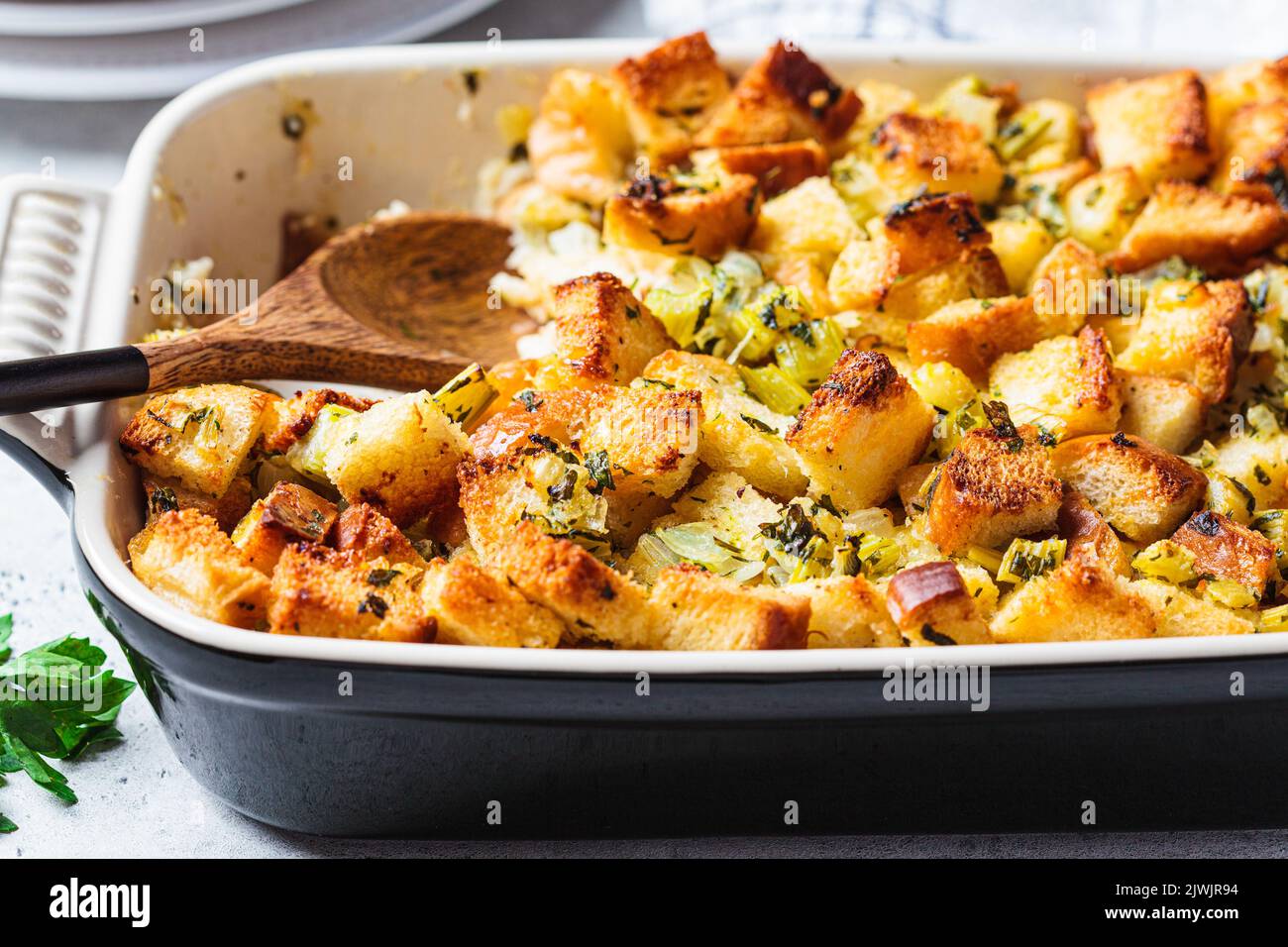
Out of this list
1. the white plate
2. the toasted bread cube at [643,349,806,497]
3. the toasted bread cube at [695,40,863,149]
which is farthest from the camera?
the white plate

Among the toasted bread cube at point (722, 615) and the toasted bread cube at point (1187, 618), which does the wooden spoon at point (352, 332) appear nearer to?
the toasted bread cube at point (722, 615)

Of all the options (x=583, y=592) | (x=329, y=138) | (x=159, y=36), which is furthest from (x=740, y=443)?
(x=159, y=36)

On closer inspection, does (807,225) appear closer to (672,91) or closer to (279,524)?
(672,91)

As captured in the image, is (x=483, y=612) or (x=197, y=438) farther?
(x=197, y=438)

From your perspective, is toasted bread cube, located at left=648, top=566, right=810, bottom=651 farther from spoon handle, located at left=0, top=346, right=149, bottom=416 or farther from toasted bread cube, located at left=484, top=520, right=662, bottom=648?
spoon handle, located at left=0, top=346, right=149, bottom=416

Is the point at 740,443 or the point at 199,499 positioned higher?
the point at 740,443

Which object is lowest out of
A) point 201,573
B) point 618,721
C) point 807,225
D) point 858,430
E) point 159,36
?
point 618,721

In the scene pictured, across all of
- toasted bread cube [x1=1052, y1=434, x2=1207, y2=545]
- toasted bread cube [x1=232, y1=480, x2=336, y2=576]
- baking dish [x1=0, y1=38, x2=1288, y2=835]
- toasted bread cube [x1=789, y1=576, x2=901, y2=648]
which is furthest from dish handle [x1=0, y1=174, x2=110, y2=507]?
toasted bread cube [x1=1052, y1=434, x2=1207, y2=545]
